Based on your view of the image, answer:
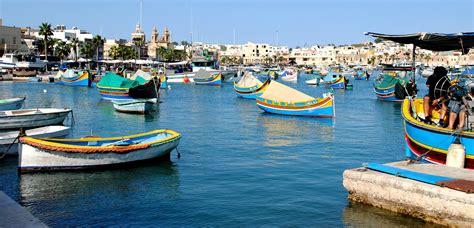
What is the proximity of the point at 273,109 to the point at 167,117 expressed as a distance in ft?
27.1

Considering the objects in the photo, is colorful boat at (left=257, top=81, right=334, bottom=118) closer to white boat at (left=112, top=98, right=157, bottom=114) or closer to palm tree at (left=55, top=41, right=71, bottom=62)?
white boat at (left=112, top=98, right=157, bottom=114)

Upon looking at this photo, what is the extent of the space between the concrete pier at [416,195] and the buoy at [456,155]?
4.26ft

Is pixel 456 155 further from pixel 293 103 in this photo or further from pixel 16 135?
pixel 293 103

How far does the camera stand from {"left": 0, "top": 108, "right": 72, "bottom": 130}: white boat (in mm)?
25578

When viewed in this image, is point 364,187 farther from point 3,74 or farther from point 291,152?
point 3,74

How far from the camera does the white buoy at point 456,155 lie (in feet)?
49.9

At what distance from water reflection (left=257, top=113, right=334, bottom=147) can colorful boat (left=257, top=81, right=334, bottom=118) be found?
2.22ft

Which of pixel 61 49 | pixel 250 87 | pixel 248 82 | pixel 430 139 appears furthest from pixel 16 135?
pixel 61 49

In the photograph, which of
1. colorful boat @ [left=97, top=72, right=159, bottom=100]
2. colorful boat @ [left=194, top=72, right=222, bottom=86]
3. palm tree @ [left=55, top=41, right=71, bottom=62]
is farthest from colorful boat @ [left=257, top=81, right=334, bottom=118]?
palm tree @ [left=55, top=41, right=71, bottom=62]

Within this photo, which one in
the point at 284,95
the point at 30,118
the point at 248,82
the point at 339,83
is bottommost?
the point at 339,83

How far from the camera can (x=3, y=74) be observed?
332 ft

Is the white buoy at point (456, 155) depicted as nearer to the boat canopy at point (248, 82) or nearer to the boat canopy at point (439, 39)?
the boat canopy at point (439, 39)

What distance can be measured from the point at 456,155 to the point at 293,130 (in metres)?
18.1

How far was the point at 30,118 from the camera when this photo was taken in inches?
1043
